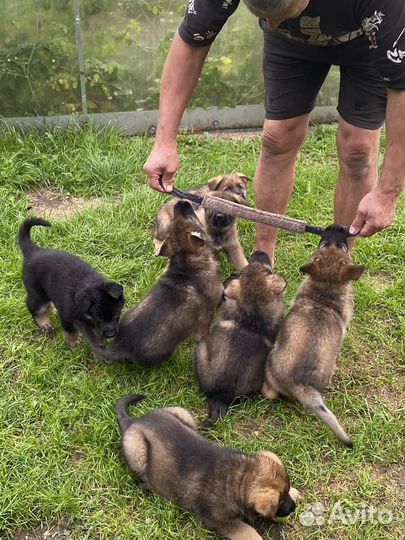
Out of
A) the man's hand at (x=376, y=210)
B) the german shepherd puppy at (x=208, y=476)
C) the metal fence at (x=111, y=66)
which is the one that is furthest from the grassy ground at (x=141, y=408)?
the metal fence at (x=111, y=66)

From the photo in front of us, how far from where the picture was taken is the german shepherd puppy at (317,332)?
365cm

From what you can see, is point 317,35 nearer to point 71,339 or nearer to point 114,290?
point 114,290

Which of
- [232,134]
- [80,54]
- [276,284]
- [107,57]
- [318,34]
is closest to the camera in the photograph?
[318,34]

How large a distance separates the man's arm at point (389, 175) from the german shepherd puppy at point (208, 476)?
1428 mm

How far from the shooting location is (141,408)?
3797mm

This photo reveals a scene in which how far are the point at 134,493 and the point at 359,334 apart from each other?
2.04 metres

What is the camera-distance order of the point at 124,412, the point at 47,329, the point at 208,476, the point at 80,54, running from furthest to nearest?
the point at 80,54, the point at 47,329, the point at 124,412, the point at 208,476

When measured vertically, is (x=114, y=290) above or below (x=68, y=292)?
above

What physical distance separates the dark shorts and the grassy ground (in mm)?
1403

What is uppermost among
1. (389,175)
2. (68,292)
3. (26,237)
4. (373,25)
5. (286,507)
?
(373,25)

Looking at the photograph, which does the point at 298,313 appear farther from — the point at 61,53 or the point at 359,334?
the point at 61,53

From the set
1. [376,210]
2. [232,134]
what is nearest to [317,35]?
[376,210]

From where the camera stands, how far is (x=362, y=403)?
3957mm

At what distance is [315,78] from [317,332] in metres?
1.72
